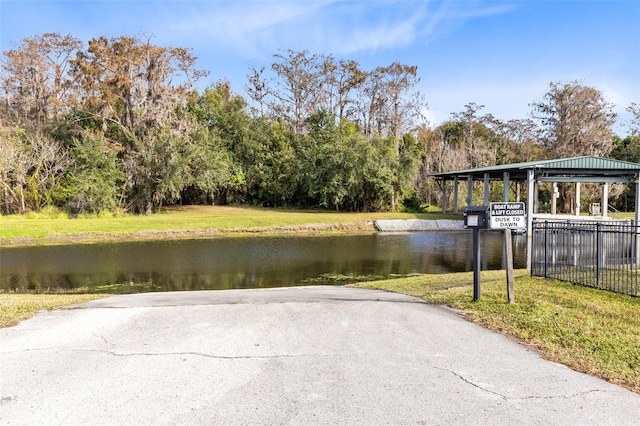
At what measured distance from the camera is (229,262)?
704 inches

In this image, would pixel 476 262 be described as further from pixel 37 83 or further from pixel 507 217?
pixel 37 83

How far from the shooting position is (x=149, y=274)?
1546cm

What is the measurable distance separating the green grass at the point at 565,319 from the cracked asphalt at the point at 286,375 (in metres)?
0.35

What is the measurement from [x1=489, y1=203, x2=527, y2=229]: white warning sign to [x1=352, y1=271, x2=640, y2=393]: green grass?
1.36 m

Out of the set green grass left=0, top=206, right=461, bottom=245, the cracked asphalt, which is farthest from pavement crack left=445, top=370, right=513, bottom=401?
green grass left=0, top=206, right=461, bottom=245

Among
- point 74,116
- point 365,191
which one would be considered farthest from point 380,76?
point 74,116

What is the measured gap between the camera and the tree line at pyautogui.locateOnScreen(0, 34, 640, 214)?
33938 mm

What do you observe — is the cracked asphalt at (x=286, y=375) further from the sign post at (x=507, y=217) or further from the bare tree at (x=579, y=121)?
the bare tree at (x=579, y=121)

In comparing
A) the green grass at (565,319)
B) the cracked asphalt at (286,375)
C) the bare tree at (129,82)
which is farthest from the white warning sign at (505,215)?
the bare tree at (129,82)

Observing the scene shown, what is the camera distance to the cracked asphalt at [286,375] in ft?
12.2

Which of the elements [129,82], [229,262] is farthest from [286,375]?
[129,82]

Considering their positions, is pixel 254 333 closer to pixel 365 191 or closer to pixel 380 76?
pixel 365 191

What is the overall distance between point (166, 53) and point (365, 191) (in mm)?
20716

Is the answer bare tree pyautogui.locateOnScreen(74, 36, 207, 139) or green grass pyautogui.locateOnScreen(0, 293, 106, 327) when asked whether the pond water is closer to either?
green grass pyautogui.locateOnScreen(0, 293, 106, 327)
